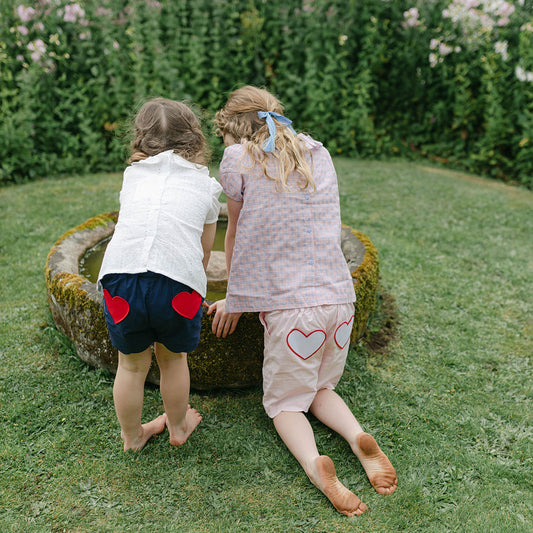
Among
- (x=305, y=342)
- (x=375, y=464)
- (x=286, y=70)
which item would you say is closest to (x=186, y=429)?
(x=305, y=342)

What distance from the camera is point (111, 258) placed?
6.45 ft

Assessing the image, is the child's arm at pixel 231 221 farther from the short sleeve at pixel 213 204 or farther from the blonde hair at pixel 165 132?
the blonde hair at pixel 165 132

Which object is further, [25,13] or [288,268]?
[25,13]

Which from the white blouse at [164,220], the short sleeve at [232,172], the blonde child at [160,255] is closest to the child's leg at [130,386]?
the blonde child at [160,255]

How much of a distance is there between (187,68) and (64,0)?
145cm

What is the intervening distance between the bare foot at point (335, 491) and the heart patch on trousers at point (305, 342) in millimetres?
419

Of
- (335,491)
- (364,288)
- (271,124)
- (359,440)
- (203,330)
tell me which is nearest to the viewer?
(335,491)

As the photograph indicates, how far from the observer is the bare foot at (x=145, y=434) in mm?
2314

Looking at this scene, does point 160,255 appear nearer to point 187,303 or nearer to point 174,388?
point 187,303

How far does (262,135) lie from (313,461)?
1365 mm

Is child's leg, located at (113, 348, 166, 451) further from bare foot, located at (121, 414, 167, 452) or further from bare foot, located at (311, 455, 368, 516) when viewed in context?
bare foot, located at (311, 455, 368, 516)

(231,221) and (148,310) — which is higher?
(231,221)

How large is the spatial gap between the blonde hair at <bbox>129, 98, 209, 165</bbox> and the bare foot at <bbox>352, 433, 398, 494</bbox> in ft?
4.32

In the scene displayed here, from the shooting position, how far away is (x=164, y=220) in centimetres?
197
